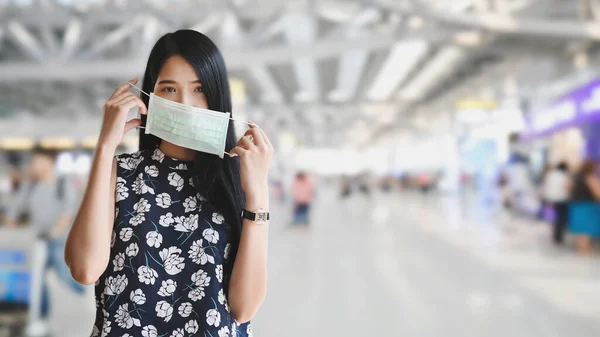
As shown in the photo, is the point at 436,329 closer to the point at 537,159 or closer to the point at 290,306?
the point at 290,306

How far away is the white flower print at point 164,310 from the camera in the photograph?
5.48ft

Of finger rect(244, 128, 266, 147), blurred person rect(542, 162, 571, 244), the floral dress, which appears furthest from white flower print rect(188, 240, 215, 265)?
blurred person rect(542, 162, 571, 244)


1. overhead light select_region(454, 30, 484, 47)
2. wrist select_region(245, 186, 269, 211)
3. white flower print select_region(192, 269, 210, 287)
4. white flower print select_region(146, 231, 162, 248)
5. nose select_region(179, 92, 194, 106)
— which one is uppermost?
overhead light select_region(454, 30, 484, 47)

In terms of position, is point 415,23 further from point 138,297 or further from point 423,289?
point 138,297

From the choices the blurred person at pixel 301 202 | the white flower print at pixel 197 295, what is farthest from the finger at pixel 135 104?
the blurred person at pixel 301 202

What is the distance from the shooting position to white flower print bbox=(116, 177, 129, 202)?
67.7 inches

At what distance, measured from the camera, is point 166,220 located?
1714 mm

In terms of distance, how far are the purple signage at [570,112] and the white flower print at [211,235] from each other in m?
14.4

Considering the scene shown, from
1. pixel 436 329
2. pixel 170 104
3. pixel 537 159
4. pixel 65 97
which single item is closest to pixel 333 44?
pixel 537 159

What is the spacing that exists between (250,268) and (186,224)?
22 centimetres

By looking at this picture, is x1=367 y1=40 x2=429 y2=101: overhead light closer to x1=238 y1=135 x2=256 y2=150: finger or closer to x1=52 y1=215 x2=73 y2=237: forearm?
x1=52 y1=215 x2=73 y2=237: forearm

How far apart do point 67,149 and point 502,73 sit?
1666 cm

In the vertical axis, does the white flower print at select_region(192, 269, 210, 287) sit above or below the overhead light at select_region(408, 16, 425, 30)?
below

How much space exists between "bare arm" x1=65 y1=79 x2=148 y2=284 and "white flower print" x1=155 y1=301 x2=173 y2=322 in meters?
0.18
